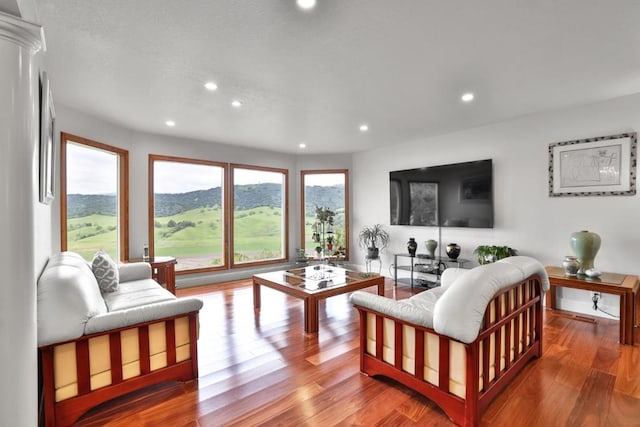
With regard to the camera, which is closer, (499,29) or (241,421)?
(241,421)

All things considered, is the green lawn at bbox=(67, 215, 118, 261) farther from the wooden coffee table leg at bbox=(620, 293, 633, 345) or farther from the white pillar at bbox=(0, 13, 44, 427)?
the wooden coffee table leg at bbox=(620, 293, 633, 345)

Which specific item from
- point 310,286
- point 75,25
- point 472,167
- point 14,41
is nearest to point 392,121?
point 472,167

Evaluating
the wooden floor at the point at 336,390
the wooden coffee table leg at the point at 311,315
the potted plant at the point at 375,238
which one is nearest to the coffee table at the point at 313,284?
the wooden coffee table leg at the point at 311,315

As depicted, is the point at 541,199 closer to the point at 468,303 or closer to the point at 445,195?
the point at 445,195

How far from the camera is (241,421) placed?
5.97 ft

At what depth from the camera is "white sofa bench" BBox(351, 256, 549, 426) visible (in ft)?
5.51

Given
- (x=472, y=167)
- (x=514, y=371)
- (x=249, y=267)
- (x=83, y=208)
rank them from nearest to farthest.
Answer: (x=514, y=371) < (x=83, y=208) < (x=472, y=167) < (x=249, y=267)

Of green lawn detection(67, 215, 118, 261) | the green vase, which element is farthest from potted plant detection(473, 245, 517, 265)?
green lawn detection(67, 215, 118, 261)

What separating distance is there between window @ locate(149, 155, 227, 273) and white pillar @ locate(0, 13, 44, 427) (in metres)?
3.84

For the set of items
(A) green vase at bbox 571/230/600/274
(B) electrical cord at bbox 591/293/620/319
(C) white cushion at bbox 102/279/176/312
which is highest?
(A) green vase at bbox 571/230/600/274

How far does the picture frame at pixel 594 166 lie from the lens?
131 inches

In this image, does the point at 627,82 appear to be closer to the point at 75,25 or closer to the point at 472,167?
the point at 472,167

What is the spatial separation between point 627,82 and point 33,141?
185 inches

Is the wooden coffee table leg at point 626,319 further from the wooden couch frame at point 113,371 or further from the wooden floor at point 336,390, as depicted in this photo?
the wooden couch frame at point 113,371
